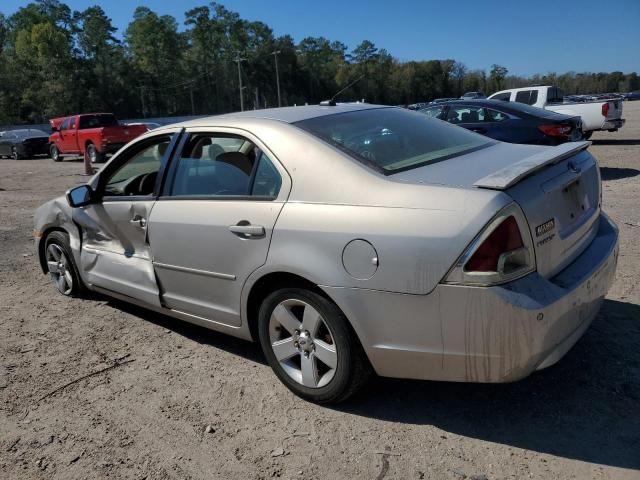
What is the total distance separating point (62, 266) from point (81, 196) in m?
0.96

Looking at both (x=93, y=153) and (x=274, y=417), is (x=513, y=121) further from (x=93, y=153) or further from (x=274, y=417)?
(x=93, y=153)

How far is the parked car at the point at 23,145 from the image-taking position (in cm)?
2464

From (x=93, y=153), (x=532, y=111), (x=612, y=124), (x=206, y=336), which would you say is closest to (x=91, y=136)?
(x=93, y=153)

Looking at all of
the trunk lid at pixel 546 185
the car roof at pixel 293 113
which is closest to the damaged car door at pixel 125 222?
the car roof at pixel 293 113

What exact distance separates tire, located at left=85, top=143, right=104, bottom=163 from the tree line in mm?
43231

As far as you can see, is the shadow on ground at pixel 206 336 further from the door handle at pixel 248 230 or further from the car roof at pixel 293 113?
the car roof at pixel 293 113

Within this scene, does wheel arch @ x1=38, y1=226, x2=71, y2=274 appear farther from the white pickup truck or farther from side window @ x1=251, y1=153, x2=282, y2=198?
the white pickup truck

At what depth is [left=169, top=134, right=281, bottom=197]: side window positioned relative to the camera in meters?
3.20

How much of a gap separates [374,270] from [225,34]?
11526 centimetres

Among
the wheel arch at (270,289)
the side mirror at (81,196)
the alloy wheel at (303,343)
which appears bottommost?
the alloy wheel at (303,343)

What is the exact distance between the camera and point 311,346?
297 centimetres

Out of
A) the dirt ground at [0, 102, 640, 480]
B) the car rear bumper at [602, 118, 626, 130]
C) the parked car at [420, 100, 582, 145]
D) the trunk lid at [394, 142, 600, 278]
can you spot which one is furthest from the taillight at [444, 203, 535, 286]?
the car rear bumper at [602, 118, 626, 130]

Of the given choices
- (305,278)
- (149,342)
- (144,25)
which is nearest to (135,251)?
(149,342)

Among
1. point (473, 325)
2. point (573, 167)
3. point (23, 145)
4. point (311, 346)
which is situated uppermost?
point (23, 145)
